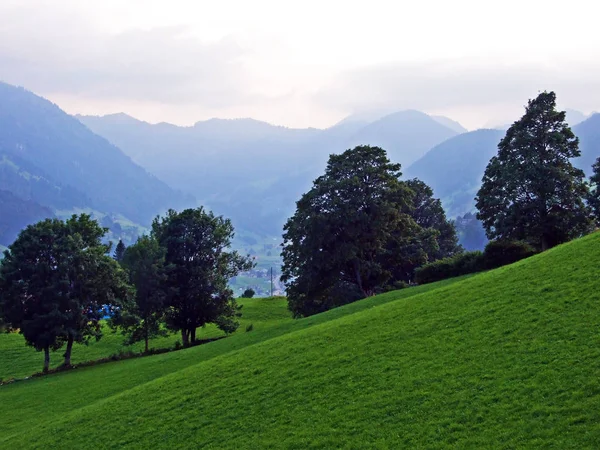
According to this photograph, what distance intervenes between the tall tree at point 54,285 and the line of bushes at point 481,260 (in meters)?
27.1

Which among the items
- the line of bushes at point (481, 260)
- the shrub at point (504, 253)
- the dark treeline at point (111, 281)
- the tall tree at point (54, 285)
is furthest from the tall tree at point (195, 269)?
the shrub at point (504, 253)

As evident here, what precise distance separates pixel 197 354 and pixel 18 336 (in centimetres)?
3598

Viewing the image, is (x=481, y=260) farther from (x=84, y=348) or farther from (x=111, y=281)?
(x=84, y=348)

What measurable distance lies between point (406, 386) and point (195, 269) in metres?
38.9

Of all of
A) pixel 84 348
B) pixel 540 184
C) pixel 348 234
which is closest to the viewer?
pixel 540 184

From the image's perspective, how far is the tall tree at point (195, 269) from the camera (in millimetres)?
53250

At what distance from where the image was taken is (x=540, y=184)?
46719mm

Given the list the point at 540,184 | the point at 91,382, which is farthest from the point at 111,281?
the point at 540,184

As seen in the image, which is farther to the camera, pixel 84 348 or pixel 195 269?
pixel 84 348

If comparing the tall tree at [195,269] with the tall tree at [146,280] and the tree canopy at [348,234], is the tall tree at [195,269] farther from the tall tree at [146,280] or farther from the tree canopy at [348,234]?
the tree canopy at [348,234]

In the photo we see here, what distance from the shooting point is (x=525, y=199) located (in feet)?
158

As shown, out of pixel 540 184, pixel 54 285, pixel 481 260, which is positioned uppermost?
pixel 540 184

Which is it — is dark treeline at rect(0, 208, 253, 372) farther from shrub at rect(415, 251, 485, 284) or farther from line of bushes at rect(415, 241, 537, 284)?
line of bushes at rect(415, 241, 537, 284)

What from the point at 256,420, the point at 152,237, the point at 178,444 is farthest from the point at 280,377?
the point at 152,237
